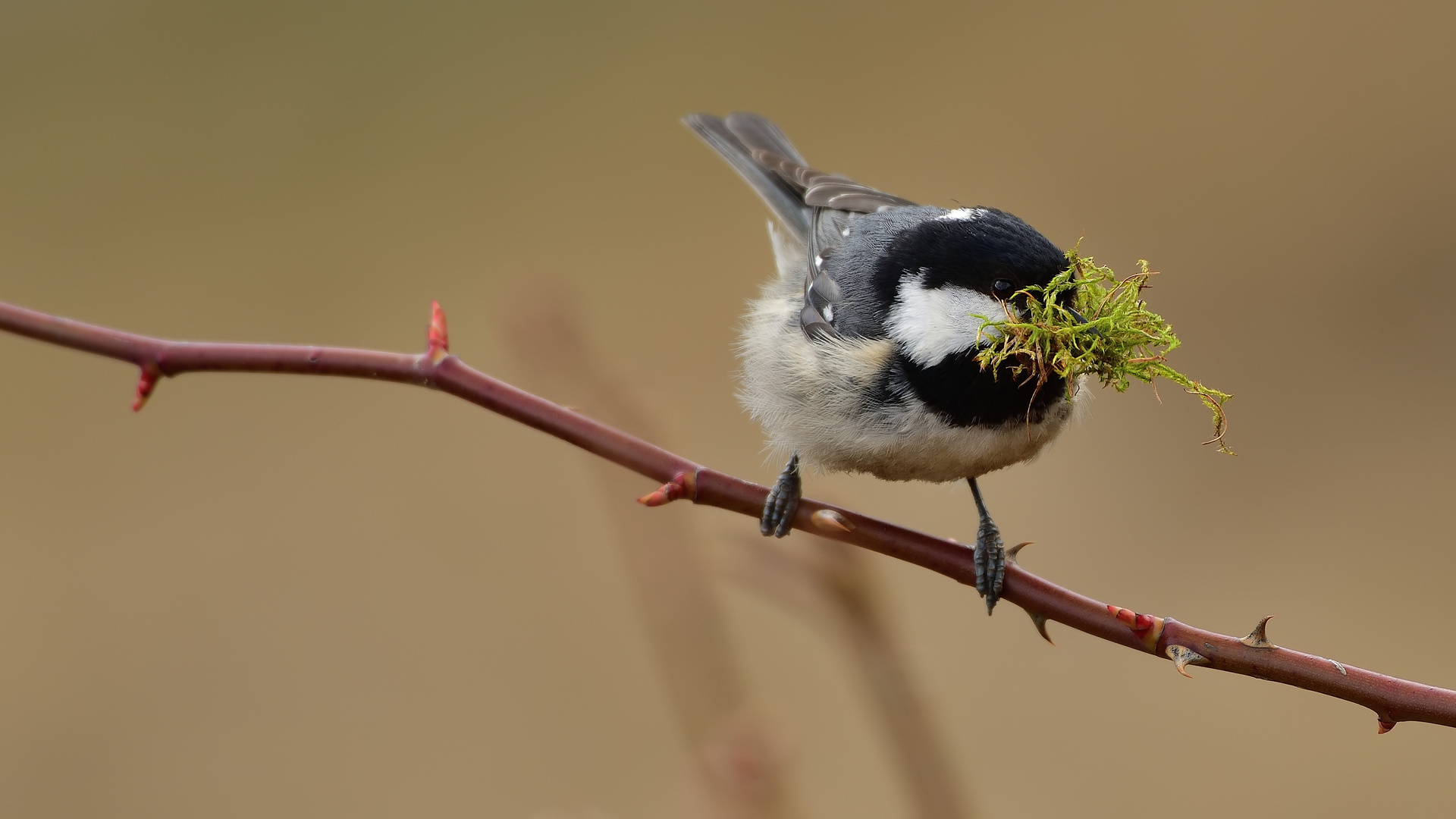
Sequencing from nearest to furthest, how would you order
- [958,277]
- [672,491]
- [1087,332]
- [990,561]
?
[672,491] < [1087,332] < [958,277] < [990,561]

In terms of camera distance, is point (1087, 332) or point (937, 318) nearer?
point (1087, 332)

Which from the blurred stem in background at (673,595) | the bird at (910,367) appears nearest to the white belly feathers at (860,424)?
the bird at (910,367)

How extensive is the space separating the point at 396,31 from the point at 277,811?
4.30m

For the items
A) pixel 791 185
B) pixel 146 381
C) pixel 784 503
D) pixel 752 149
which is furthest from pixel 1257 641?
pixel 752 149

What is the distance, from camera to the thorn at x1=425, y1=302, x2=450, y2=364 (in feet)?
5.07

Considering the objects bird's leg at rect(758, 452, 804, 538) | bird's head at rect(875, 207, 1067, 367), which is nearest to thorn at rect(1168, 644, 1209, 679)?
bird's head at rect(875, 207, 1067, 367)

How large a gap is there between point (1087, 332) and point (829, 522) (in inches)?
21.8

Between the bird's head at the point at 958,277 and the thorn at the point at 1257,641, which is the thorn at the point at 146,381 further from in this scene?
the thorn at the point at 1257,641

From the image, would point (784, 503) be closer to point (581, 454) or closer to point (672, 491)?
point (672, 491)

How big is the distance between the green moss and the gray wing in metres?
0.90

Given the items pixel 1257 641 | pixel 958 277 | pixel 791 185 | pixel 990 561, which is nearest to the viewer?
pixel 1257 641

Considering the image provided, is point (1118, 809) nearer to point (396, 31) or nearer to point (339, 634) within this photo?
point (339, 634)

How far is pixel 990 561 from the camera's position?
215 centimetres

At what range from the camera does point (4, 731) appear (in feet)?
14.4
